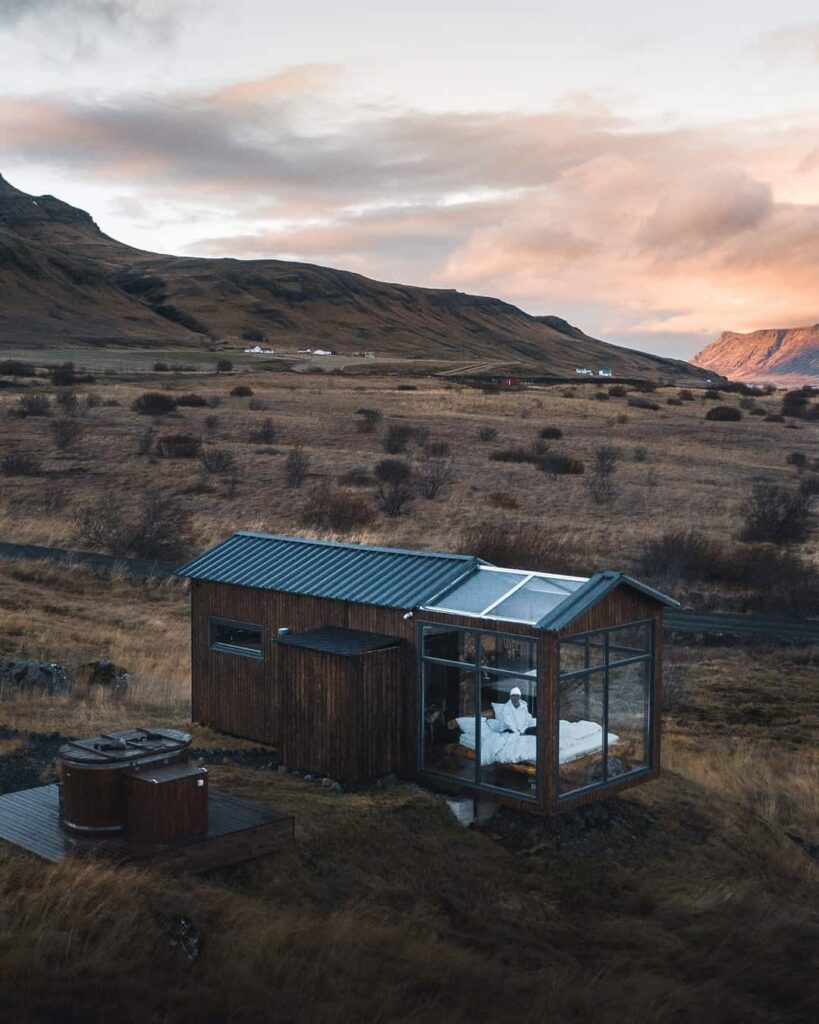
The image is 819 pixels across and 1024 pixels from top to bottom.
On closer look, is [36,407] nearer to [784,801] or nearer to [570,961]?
[784,801]

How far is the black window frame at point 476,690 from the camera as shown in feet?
46.2

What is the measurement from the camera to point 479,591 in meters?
15.1

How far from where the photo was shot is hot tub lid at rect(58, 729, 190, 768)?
11.6 meters

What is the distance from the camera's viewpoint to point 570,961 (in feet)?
36.7

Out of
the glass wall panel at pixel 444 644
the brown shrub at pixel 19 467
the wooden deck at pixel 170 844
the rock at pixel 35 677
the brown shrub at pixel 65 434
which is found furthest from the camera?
the brown shrub at pixel 65 434

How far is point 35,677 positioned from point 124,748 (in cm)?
800

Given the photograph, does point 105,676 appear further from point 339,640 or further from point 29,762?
point 339,640

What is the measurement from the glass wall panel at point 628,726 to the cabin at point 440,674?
39mm

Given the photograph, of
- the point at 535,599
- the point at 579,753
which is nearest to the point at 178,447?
the point at 535,599

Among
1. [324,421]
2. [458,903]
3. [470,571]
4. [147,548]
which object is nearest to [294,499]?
[147,548]

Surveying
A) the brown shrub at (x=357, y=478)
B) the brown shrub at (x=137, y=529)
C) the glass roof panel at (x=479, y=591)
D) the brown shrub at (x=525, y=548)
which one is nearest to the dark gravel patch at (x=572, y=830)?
the glass roof panel at (x=479, y=591)

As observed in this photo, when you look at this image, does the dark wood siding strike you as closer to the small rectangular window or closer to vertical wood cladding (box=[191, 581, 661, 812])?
vertical wood cladding (box=[191, 581, 661, 812])

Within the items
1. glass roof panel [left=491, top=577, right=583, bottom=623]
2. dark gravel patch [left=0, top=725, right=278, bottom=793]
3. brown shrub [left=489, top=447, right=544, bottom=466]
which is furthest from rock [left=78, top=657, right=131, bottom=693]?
brown shrub [left=489, top=447, right=544, bottom=466]

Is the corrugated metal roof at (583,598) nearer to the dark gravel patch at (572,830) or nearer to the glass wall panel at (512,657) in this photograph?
the glass wall panel at (512,657)
